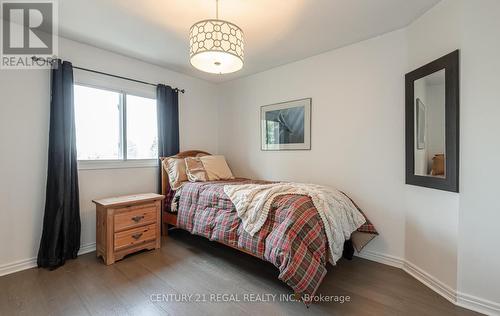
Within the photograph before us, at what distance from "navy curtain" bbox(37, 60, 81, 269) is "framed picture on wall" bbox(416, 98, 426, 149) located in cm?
344

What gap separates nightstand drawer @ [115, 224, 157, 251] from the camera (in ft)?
7.81

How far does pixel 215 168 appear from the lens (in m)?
3.35

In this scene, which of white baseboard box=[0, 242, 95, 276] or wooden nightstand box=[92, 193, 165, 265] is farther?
wooden nightstand box=[92, 193, 165, 265]

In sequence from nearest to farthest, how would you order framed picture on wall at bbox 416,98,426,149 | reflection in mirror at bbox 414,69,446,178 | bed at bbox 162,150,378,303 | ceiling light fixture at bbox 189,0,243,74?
1. ceiling light fixture at bbox 189,0,243,74
2. bed at bbox 162,150,378,303
3. reflection in mirror at bbox 414,69,446,178
4. framed picture on wall at bbox 416,98,426,149

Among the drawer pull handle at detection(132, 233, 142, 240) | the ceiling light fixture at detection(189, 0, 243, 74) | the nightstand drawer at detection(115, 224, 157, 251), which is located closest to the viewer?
the ceiling light fixture at detection(189, 0, 243, 74)

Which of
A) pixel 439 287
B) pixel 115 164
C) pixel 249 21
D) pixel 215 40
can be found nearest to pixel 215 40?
pixel 215 40

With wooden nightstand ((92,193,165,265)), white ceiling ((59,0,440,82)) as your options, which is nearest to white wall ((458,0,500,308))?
white ceiling ((59,0,440,82))

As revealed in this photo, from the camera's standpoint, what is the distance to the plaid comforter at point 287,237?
1625 mm

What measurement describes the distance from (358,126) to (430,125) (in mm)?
678

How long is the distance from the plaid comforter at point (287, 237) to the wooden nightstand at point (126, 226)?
2.33 feet

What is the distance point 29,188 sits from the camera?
2.24 metres

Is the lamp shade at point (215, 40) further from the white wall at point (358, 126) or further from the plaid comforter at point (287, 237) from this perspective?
the white wall at point (358, 126)

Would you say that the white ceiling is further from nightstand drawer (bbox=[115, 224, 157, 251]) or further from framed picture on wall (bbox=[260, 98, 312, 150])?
nightstand drawer (bbox=[115, 224, 157, 251])

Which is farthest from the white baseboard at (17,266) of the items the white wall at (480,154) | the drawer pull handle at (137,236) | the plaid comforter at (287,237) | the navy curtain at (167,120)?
the white wall at (480,154)
